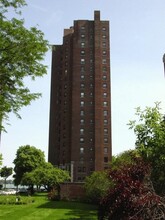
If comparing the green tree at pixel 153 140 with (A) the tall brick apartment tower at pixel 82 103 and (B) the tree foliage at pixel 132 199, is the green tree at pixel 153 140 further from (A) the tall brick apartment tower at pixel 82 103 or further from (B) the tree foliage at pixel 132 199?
(A) the tall brick apartment tower at pixel 82 103

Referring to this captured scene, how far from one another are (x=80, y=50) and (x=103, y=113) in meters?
21.9

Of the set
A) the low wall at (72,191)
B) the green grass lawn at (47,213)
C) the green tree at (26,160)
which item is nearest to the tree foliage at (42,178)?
the green tree at (26,160)

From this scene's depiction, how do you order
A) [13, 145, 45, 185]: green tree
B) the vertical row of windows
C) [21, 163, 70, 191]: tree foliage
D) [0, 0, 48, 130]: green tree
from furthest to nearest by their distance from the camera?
the vertical row of windows
[13, 145, 45, 185]: green tree
[21, 163, 70, 191]: tree foliage
[0, 0, 48, 130]: green tree

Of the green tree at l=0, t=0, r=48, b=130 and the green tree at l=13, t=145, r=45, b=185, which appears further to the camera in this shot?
the green tree at l=13, t=145, r=45, b=185

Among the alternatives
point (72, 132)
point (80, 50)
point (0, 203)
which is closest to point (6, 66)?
point (0, 203)

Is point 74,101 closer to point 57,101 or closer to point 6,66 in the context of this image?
point 57,101

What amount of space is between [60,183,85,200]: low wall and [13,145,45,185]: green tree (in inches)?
1164

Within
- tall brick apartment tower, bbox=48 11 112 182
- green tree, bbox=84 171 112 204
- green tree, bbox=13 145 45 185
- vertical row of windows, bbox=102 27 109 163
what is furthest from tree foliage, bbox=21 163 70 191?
vertical row of windows, bbox=102 27 109 163

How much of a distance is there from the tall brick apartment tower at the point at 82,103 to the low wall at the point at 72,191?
38.1 metres

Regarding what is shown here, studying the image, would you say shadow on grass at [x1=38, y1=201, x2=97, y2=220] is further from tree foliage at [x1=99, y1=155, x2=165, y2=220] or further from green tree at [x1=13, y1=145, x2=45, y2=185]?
green tree at [x1=13, y1=145, x2=45, y2=185]

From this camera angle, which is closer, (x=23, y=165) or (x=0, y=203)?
(x=0, y=203)

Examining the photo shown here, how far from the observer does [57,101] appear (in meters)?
104

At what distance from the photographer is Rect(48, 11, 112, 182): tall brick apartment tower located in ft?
293

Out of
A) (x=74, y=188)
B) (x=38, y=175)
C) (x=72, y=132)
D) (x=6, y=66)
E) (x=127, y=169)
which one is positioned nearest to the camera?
(x=127, y=169)
